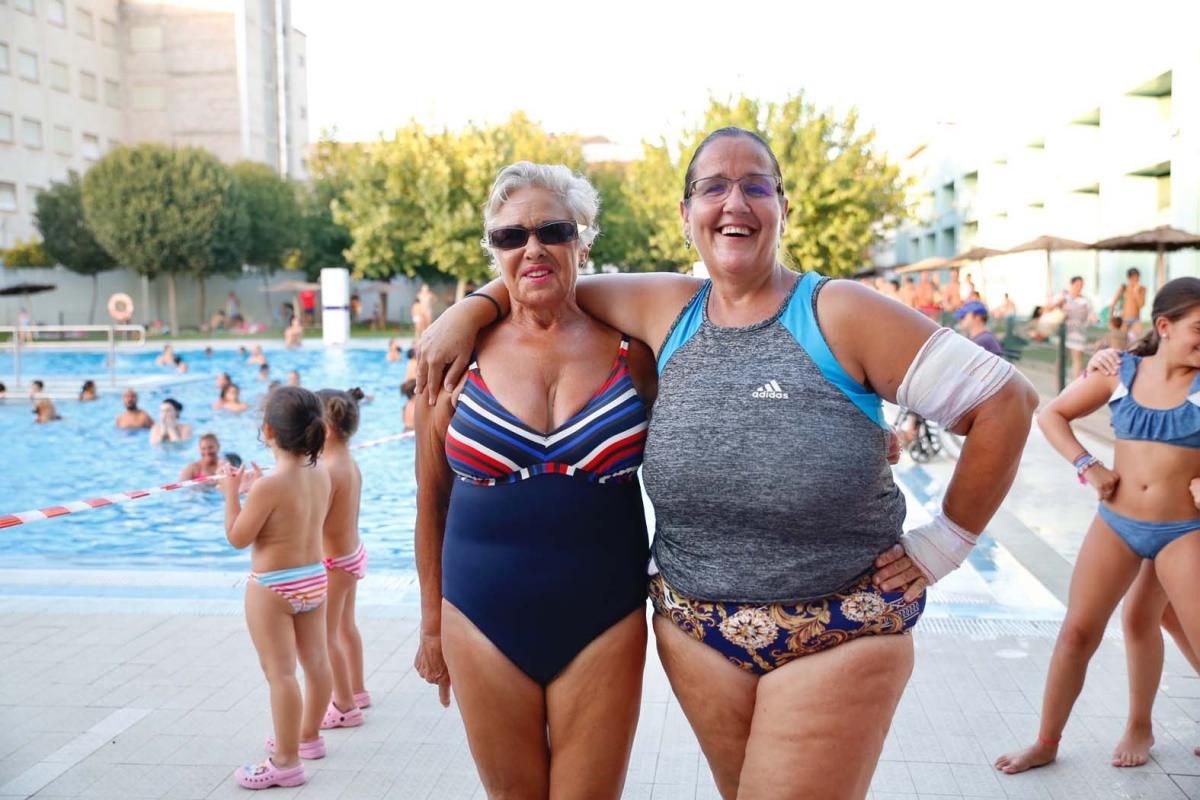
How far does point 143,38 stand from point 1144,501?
230 ft

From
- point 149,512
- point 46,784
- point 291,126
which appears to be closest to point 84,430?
Answer: point 149,512

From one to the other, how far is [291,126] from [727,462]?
7529 centimetres

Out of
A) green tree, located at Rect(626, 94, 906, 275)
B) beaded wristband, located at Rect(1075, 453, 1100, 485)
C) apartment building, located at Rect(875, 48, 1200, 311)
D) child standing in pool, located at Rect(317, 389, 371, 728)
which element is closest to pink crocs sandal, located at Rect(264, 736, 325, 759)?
child standing in pool, located at Rect(317, 389, 371, 728)

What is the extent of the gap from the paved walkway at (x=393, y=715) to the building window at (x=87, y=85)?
197 ft

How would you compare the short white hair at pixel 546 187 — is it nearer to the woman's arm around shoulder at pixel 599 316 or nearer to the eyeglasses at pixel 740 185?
the woman's arm around shoulder at pixel 599 316

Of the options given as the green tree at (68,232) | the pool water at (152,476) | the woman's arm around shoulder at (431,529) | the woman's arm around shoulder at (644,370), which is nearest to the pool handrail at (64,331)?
the pool water at (152,476)

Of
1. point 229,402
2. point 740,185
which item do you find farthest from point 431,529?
point 229,402

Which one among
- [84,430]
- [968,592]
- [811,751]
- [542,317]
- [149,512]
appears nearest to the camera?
[811,751]

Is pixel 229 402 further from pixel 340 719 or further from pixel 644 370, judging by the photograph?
pixel 644 370

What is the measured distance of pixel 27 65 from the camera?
53000 millimetres

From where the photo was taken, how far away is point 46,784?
4.03 m

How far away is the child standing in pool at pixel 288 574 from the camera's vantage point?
4.02 metres

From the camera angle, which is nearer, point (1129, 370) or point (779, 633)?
point (779, 633)

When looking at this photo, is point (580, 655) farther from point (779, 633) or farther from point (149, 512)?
point (149, 512)
